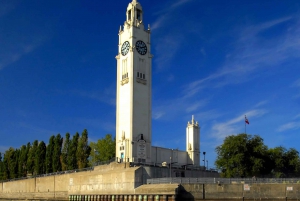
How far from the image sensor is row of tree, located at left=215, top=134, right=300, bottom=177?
5653cm

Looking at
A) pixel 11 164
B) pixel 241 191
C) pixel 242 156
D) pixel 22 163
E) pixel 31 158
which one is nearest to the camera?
pixel 241 191

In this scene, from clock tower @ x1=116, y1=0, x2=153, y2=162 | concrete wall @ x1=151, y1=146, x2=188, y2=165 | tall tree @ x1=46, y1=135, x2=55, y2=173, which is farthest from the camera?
tall tree @ x1=46, y1=135, x2=55, y2=173

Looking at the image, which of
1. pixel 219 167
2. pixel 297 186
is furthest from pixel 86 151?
pixel 297 186

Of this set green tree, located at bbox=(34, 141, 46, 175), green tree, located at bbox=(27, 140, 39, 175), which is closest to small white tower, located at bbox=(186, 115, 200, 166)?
green tree, located at bbox=(34, 141, 46, 175)

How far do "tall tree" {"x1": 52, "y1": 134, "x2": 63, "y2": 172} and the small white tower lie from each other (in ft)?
90.2

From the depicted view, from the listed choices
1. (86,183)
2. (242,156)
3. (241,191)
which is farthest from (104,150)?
(241,191)

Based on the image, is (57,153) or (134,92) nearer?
(134,92)

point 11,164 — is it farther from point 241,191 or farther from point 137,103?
point 241,191

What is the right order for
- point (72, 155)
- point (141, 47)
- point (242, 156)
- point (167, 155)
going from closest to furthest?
point (242, 156) → point (167, 155) → point (141, 47) → point (72, 155)

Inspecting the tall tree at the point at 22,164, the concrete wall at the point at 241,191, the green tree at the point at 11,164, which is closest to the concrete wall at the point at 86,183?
the concrete wall at the point at 241,191

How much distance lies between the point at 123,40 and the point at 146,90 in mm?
11523

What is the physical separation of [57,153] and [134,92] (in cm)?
2325

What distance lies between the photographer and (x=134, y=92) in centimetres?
7312

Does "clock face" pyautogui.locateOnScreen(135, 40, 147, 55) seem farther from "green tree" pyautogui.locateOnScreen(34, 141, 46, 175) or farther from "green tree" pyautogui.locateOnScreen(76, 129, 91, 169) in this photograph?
"green tree" pyautogui.locateOnScreen(34, 141, 46, 175)
